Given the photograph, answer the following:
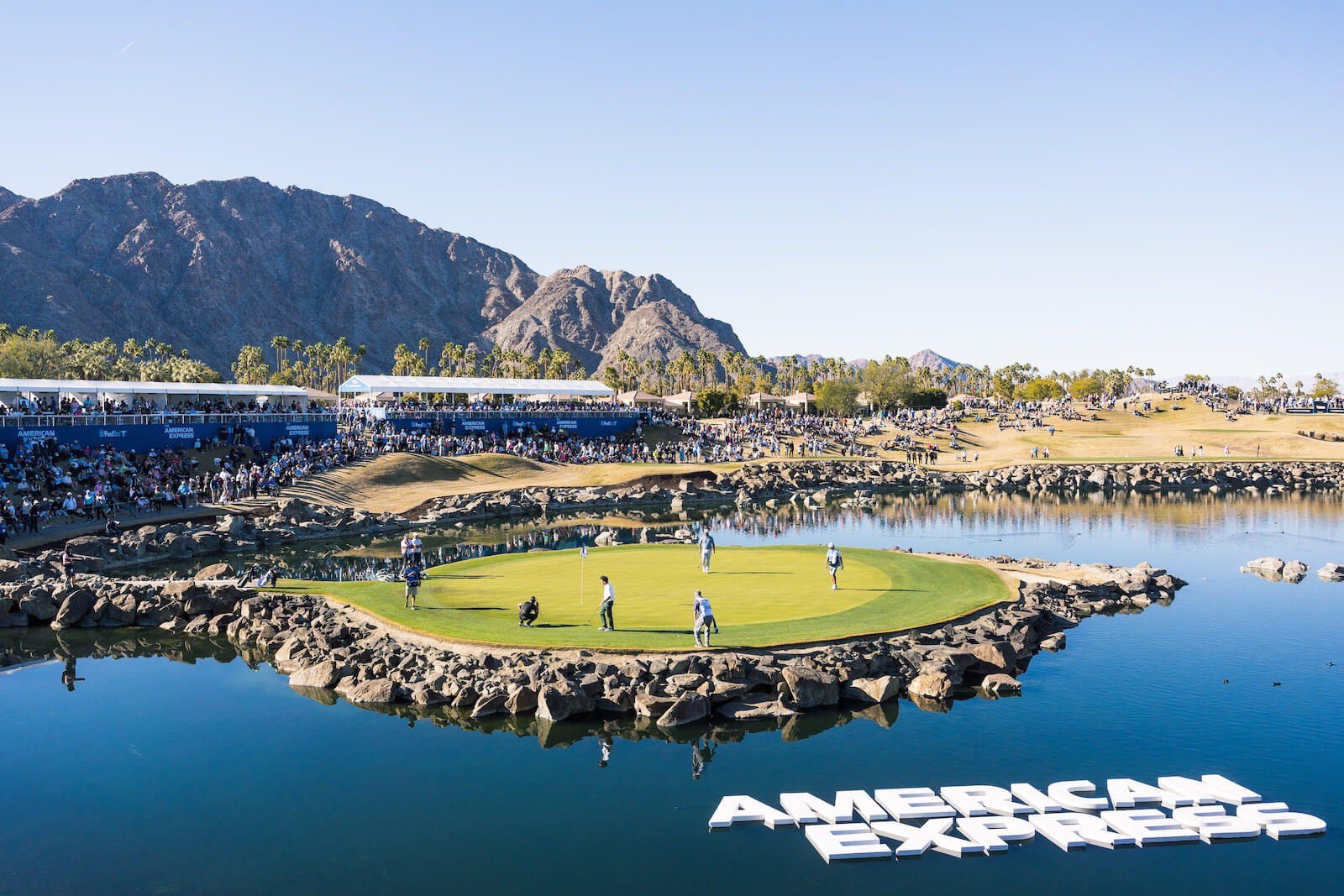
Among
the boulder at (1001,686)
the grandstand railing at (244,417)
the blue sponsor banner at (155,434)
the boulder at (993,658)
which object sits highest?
the grandstand railing at (244,417)

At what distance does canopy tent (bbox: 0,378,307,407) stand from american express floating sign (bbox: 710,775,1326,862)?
2498 inches

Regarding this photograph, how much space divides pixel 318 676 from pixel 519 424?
63710mm

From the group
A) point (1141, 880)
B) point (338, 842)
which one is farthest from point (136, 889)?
point (1141, 880)

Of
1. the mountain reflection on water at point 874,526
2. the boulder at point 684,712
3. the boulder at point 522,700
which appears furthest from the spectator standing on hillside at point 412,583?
the boulder at point 684,712

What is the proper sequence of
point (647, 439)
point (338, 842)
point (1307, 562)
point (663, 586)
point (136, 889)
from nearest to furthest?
point (136, 889), point (338, 842), point (663, 586), point (1307, 562), point (647, 439)

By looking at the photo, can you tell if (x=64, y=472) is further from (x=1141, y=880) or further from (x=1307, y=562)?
(x=1307, y=562)

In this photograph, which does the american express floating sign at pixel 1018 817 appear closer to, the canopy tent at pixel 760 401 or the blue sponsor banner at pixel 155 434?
the blue sponsor banner at pixel 155 434

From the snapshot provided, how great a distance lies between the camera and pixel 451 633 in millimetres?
27344

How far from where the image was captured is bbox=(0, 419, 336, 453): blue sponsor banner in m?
55.6

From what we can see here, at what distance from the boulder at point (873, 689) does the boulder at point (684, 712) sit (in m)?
4.16

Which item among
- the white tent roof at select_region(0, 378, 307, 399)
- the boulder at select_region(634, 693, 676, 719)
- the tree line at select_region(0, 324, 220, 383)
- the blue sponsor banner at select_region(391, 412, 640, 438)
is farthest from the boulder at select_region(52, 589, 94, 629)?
the tree line at select_region(0, 324, 220, 383)

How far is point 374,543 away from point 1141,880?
46379 mm

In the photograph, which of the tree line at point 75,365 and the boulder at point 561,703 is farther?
the tree line at point 75,365

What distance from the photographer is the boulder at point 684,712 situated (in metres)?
22.3
